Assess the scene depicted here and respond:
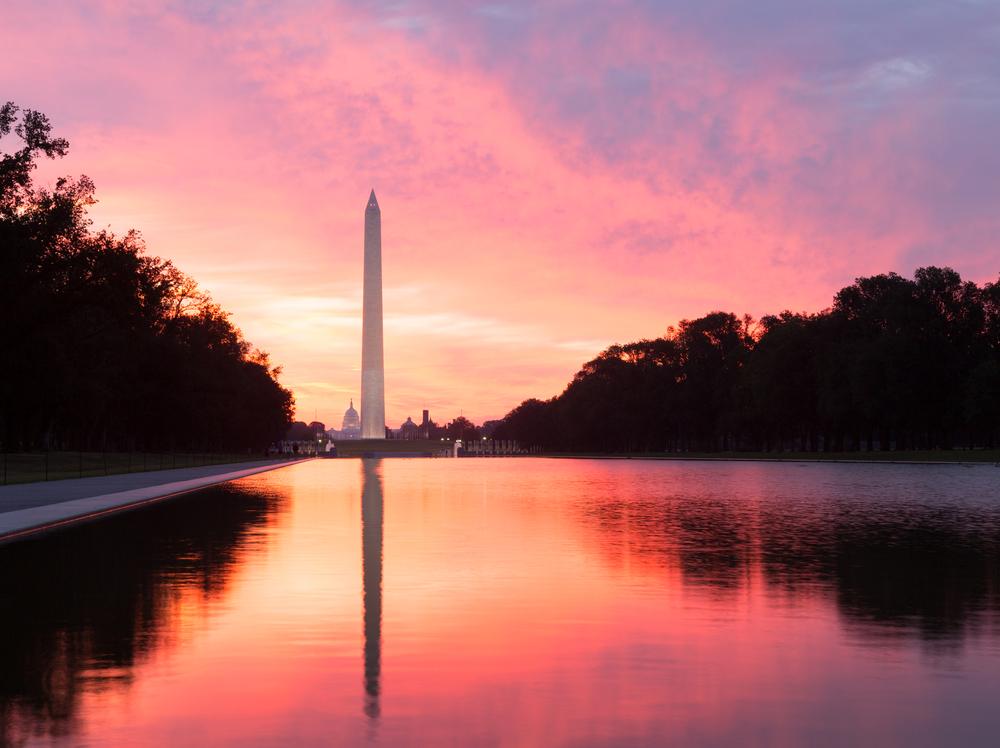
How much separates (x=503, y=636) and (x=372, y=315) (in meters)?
109

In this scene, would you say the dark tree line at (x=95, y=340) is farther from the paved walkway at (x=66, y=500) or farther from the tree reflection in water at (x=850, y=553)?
the tree reflection in water at (x=850, y=553)

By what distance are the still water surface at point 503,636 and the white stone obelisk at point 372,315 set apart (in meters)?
93.1

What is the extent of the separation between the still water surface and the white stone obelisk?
93.1 m

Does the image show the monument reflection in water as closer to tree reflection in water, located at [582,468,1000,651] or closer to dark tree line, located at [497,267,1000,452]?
tree reflection in water, located at [582,468,1000,651]

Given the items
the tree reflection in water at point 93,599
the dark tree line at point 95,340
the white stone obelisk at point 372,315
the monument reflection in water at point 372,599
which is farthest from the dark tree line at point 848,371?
the tree reflection in water at point 93,599

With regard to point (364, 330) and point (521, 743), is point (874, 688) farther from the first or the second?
point (364, 330)

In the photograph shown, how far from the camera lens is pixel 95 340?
76.9m

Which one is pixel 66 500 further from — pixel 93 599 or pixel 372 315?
pixel 372 315

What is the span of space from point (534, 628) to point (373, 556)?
306 inches

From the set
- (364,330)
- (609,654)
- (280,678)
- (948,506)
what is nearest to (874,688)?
(609,654)

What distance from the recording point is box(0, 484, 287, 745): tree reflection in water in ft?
30.7

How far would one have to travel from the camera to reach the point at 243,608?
14.1 metres

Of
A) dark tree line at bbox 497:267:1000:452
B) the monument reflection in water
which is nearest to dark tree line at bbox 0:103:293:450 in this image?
the monument reflection in water

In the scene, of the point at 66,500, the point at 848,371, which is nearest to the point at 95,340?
the point at 66,500
